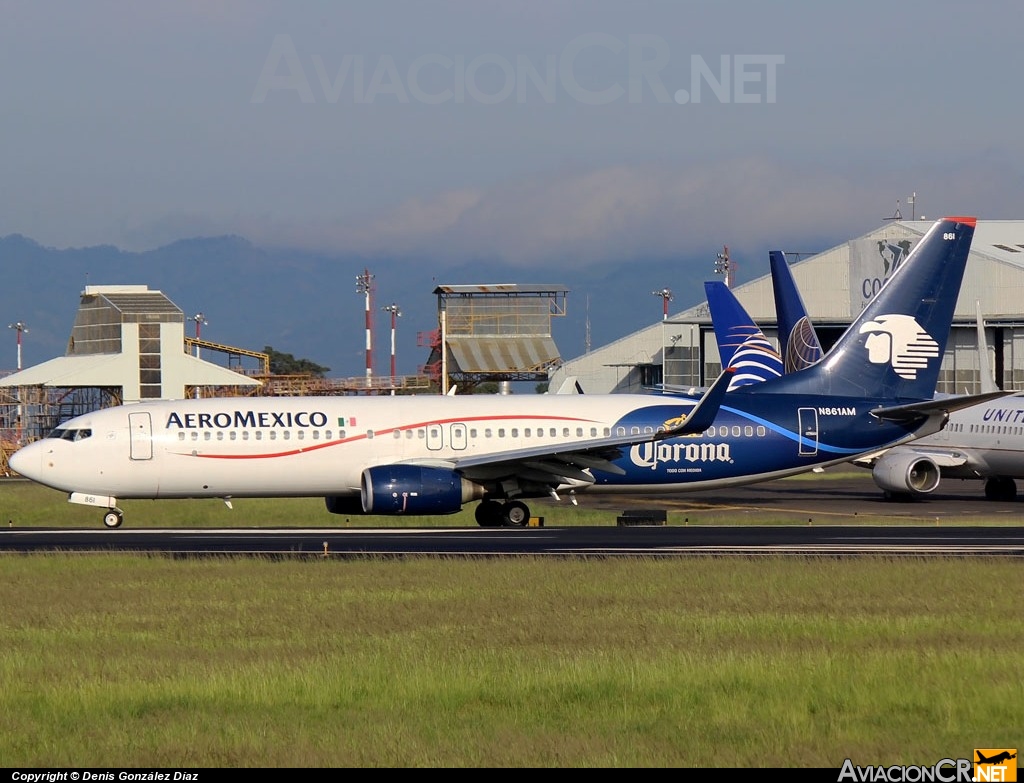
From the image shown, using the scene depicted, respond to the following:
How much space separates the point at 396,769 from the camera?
10367 mm

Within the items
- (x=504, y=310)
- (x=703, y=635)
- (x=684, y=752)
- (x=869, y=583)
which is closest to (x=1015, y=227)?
(x=504, y=310)

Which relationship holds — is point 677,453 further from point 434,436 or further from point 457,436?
Result: point 434,436

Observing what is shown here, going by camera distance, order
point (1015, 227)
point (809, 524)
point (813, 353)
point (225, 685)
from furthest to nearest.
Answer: point (1015, 227) → point (813, 353) → point (809, 524) → point (225, 685)

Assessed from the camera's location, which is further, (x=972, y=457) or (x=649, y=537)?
(x=972, y=457)

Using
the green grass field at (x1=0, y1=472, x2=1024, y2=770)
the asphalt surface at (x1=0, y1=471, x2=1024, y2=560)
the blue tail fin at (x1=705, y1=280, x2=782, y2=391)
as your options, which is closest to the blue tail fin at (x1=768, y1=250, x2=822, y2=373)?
the blue tail fin at (x1=705, y1=280, x2=782, y2=391)

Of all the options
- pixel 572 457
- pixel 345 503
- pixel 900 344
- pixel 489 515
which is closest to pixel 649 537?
pixel 572 457

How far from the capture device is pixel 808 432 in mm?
38094

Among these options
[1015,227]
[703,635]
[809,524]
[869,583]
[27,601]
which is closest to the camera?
[703,635]

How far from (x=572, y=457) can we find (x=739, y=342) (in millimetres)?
22716

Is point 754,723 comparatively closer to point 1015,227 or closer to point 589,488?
point 589,488

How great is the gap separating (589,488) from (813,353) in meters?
24.4

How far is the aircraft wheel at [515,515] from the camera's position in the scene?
3719 centimetres

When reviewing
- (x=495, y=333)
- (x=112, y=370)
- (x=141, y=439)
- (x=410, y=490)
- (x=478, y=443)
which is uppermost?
(x=495, y=333)

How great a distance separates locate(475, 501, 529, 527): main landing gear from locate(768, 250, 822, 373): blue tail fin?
80.8 ft
